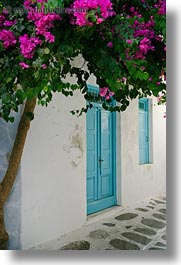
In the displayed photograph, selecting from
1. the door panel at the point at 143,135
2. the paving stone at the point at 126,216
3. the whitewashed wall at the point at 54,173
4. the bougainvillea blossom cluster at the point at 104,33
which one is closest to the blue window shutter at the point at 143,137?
the door panel at the point at 143,135

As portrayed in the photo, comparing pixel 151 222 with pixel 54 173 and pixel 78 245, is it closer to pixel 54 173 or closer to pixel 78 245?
pixel 78 245

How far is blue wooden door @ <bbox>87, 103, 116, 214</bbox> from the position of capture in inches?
96.3

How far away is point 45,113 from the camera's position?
1.98 m

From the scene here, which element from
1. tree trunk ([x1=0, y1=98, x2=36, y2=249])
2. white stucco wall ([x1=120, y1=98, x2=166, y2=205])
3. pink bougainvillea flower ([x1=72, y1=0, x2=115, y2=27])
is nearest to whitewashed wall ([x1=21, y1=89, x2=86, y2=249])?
tree trunk ([x1=0, y1=98, x2=36, y2=249])

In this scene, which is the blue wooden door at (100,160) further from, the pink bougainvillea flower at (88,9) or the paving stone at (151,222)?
the pink bougainvillea flower at (88,9)

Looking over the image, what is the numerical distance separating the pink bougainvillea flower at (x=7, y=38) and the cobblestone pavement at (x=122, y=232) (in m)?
0.98


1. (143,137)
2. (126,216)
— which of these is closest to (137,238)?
(126,216)

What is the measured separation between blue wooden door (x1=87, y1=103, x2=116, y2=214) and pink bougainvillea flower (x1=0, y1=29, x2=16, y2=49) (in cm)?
122

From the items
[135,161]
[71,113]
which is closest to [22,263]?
[71,113]

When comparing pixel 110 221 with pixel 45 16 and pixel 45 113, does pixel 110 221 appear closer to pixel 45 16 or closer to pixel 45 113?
pixel 45 113

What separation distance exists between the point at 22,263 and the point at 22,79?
2.54 feet

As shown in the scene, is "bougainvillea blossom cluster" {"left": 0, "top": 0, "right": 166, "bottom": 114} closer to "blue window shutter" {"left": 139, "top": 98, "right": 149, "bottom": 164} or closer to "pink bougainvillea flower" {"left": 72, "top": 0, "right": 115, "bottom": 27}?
"pink bougainvillea flower" {"left": 72, "top": 0, "right": 115, "bottom": 27}

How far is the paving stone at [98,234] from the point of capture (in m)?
1.84

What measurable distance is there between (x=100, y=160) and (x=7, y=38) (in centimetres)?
165
